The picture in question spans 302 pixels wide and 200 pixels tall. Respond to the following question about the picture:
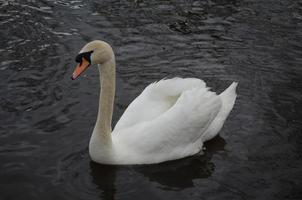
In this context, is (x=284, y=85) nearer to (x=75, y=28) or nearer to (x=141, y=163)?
(x=141, y=163)

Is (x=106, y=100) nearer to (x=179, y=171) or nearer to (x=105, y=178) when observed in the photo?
(x=105, y=178)

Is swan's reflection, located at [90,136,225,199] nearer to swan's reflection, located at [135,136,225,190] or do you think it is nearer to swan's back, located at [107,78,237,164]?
swan's reflection, located at [135,136,225,190]

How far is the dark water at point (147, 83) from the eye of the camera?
8.16 metres

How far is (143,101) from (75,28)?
486 centimetres

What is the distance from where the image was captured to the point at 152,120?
8.59 meters

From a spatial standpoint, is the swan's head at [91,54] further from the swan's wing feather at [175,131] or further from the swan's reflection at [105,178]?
the swan's reflection at [105,178]

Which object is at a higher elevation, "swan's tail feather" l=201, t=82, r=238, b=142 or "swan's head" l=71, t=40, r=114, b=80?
"swan's head" l=71, t=40, r=114, b=80

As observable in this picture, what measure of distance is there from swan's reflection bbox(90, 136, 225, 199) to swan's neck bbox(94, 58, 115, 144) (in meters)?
0.50

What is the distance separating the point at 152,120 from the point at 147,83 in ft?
8.25

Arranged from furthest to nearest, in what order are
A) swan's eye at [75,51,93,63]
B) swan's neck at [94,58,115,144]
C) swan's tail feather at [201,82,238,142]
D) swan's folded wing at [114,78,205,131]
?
swan's tail feather at [201,82,238,142] < swan's folded wing at [114,78,205,131] < swan's neck at [94,58,115,144] < swan's eye at [75,51,93,63]

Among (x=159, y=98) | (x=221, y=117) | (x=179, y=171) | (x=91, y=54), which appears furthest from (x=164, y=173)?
(x=91, y=54)

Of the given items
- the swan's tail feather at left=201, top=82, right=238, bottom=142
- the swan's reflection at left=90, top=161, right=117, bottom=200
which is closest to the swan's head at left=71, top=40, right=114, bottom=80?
the swan's reflection at left=90, top=161, right=117, bottom=200

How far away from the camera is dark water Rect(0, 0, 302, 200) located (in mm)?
8156

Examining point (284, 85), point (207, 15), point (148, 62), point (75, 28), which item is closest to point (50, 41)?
point (75, 28)
